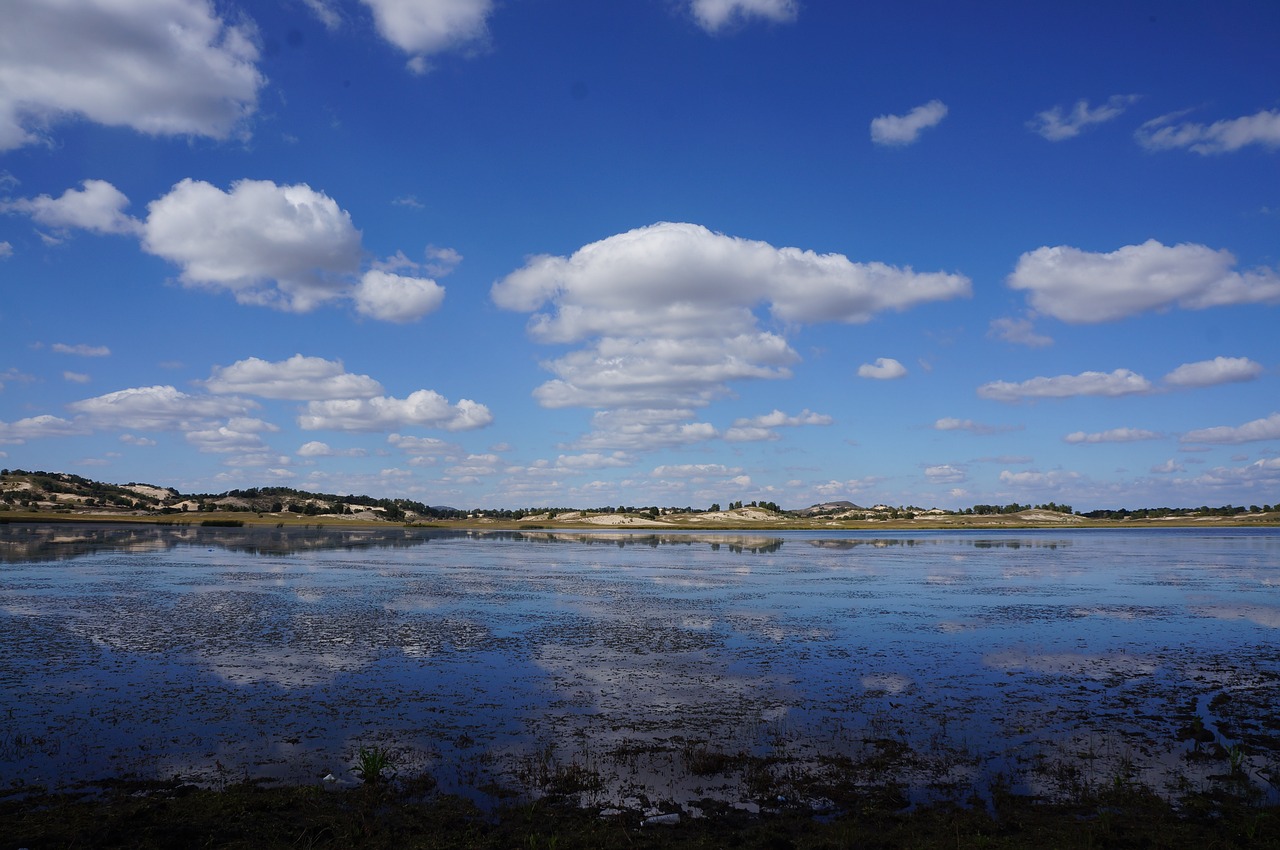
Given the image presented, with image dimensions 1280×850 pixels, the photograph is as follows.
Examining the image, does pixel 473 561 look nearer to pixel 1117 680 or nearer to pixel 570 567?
pixel 570 567

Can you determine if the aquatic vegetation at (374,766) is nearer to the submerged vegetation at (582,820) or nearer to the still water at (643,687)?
the submerged vegetation at (582,820)

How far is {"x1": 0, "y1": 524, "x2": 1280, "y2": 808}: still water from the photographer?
1539 cm

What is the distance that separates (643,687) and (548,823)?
998cm

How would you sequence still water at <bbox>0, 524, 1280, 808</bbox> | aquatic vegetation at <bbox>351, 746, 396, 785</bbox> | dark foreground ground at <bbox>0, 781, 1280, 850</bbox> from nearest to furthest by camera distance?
dark foreground ground at <bbox>0, 781, 1280, 850</bbox>, aquatic vegetation at <bbox>351, 746, 396, 785</bbox>, still water at <bbox>0, 524, 1280, 808</bbox>

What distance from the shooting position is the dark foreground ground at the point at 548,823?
11734 mm

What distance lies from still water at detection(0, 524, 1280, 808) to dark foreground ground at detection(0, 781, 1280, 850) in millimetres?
874

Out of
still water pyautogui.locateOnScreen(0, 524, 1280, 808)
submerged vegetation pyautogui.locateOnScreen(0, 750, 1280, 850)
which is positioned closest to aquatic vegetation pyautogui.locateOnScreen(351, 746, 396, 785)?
submerged vegetation pyautogui.locateOnScreen(0, 750, 1280, 850)

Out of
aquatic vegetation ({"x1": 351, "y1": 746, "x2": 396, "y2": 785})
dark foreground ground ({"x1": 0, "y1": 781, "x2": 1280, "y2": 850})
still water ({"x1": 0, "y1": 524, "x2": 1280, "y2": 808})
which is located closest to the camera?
dark foreground ground ({"x1": 0, "y1": 781, "x2": 1280, "y2": 850})

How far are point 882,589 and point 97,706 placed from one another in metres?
42.4

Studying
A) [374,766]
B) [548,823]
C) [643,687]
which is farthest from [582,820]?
[643,687]

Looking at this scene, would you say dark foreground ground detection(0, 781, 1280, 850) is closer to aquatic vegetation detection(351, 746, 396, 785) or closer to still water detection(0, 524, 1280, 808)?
aquatic vegetation detection(351, 746, 396, 785)

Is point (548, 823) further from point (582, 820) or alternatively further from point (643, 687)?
point (643, 687)

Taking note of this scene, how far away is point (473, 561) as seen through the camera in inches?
2985

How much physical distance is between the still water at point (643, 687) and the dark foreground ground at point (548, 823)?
87 cm
